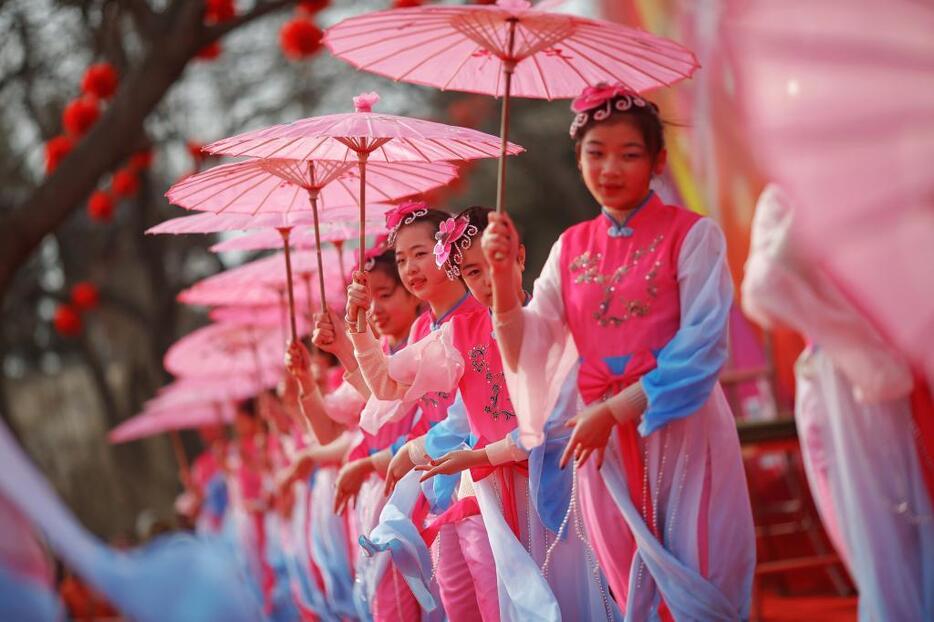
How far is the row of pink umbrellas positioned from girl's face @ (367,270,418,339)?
1.04ft

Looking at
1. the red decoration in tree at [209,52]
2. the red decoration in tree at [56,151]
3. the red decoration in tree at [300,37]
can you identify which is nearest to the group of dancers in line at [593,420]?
the red decoration in tree at [300,37]

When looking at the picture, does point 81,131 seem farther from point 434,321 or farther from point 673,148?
point 434,321

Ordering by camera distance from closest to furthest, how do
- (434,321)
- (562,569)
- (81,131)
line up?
(562,569) → (434,321) → (81,131)

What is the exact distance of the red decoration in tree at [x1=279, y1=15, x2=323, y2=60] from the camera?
8992mm

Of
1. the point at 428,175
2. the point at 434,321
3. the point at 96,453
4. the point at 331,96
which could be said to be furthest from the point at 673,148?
the point at 96,453

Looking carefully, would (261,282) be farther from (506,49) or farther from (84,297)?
(84,297)

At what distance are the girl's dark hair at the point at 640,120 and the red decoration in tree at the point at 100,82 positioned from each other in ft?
21.9

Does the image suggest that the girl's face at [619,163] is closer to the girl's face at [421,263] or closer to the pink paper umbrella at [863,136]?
the pink paper umbrella at [863,136]

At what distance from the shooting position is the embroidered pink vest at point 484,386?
4453mm

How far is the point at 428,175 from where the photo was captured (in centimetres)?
539

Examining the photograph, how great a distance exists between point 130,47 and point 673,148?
9.17m

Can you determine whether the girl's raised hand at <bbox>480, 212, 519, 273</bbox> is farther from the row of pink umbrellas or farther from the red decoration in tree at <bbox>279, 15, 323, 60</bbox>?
the red decoration in tree at <bbox>279, 15, 323, 60</bbox>

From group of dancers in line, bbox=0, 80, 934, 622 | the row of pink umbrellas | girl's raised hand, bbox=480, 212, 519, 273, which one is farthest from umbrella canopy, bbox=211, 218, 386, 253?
girl's raised hand, bbox=480, 212, 519, 273

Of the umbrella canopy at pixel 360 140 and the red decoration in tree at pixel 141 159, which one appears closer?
the umbrella canopy at pixel 360 140
